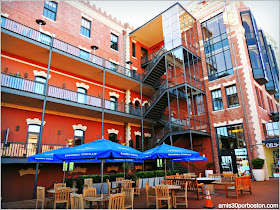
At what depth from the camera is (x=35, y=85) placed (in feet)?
41.0

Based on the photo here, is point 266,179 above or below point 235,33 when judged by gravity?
below

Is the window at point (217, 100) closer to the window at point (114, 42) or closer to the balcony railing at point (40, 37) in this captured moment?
the balcony railing at point (40, 37)

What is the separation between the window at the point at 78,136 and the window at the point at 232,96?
12.5 meters

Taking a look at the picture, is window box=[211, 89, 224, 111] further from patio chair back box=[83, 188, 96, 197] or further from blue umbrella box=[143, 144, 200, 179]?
patio chair back box=[83, 188, 96, 197]

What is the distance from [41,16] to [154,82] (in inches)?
443

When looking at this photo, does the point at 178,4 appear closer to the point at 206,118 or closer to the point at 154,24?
the point at 154,24

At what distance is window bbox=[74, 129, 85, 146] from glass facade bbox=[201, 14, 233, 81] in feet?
41.4

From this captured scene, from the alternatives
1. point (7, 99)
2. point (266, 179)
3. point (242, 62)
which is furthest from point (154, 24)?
point (266, 179)

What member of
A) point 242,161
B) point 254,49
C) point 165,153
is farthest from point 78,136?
point 254,49

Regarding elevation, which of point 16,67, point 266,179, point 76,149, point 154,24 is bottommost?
point 266,179

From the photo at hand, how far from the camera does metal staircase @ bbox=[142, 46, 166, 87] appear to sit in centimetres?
1856

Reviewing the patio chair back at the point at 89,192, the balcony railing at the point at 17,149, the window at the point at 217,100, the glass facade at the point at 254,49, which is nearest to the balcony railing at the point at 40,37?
the balcony railing at the point at 17,149

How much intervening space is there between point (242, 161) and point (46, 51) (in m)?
16.5

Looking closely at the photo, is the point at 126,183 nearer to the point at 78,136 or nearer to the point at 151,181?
the point at 151,181
